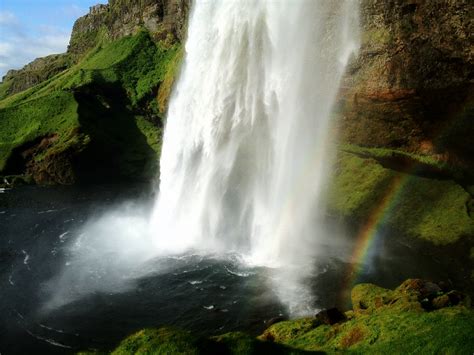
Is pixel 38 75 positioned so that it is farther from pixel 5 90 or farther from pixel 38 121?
pixel 38 121

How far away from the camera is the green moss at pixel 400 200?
29109 mm

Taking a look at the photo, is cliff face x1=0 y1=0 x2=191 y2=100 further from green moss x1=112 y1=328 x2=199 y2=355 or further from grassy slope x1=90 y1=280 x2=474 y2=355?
green moss x1=112 y1=328 x2=199 y2=355

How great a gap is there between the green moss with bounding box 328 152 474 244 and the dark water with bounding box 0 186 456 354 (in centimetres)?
216

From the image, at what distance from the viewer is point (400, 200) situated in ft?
105

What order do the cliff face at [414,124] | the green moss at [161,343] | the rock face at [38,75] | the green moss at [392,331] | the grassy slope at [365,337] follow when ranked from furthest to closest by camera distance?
the rock face at [38,75] < the cliff face at [414,124] < the green moss at [161,343] < the grassy slope at [365,337] < the green moss at [392,331]

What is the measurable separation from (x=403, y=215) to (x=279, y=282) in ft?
41.2

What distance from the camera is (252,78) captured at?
3300 centimetres

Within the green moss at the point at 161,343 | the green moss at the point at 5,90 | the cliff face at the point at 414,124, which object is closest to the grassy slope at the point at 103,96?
the cliff face at the point at 414,124

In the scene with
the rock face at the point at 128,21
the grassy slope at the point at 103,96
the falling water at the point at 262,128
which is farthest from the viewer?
the rock face at the point at 128,21

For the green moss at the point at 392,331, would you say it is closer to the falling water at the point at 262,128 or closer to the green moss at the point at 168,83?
the falling water at the point at 262,128

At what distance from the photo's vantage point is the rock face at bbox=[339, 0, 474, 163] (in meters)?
28.9

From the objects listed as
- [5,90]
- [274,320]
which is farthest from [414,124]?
[5,90]

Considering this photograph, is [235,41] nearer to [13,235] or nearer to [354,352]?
[13,235]

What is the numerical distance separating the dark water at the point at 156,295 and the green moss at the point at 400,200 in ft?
7.08
